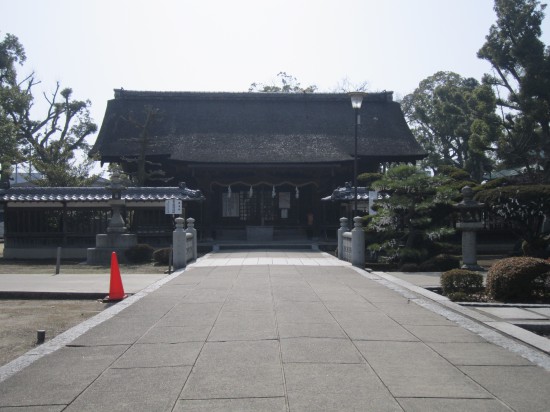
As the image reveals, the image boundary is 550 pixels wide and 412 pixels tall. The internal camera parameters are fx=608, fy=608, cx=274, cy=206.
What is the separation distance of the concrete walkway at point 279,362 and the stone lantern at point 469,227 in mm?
7585

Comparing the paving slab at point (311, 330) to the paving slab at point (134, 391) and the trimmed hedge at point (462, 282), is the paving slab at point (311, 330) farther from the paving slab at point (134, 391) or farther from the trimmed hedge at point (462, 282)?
the trimmed hedge at point (462, 282)

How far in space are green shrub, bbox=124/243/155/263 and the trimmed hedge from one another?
14.1m

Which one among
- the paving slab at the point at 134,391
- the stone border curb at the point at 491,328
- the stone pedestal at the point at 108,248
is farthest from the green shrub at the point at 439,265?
the paving slab at the point at 134,391

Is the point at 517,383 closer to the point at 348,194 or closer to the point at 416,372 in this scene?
the point at 416,372

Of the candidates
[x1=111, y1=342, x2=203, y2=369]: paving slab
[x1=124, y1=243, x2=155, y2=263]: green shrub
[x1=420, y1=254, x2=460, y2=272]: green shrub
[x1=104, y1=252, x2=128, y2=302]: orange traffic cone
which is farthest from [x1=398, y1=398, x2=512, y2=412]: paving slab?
[x1=124, y1=243, x2=155, y2=263]: green shrub

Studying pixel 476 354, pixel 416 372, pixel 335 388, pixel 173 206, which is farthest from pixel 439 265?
pixel 335 388

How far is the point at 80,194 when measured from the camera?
93.1ft

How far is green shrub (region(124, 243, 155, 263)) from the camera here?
2428 centimetres

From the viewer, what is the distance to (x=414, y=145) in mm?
37656

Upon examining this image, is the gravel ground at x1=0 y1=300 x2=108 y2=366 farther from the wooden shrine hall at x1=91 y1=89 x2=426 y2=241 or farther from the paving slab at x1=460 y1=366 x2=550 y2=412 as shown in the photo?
the wooden shrine hall at x1=91 y1=89 x2=426 y2=241

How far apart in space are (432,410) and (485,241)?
2484cm

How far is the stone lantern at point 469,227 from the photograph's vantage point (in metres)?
18.7

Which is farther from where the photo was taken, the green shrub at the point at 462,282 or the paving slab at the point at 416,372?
Result: the green shrub at the point at 462,282

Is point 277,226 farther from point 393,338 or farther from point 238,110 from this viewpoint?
point 393,338
